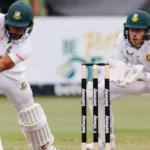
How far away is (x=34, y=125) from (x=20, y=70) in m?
0.53

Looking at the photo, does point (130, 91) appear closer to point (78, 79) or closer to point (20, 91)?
point (20, 91)

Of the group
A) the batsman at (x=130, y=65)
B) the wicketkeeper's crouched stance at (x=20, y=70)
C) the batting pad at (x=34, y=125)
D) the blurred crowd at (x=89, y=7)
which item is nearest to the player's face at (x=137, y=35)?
the batsman at (x=130, y=65)

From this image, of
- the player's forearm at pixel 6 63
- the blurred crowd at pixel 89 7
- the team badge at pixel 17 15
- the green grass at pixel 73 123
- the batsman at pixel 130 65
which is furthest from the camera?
the blurred crowd at pixel 89 7

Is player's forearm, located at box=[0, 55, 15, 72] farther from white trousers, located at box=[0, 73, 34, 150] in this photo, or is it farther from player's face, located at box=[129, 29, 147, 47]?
player's face, located at box=[129, 29, 147, 47]

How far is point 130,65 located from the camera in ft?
20.7

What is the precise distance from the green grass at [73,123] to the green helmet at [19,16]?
155cm

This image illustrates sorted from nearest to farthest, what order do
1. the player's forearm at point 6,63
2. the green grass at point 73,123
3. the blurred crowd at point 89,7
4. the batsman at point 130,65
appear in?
the player's forearm at point 6,63
the batsman at point 130,65
the green grass at point 73,123
the blurred crowd at point 89,7

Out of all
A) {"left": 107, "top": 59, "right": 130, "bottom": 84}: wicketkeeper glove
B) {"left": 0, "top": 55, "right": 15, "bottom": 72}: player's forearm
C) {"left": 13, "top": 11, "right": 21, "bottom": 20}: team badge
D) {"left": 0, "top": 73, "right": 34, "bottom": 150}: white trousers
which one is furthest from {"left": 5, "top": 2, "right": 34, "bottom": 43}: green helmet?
{"left": 107, "top": 59, "right": 130, "bottom": 84}: wicketkeeper glove

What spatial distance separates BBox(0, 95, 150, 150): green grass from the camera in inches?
274

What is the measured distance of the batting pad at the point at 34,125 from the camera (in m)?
5.85

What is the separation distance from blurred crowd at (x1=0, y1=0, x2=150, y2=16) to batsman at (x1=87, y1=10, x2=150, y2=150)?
26.1 ft

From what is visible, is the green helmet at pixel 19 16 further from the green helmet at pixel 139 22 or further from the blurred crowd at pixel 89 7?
the blurred crowd at pixel 89 7

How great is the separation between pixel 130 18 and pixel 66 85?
6438 millimetres

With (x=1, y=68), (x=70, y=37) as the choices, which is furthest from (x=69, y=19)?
(x=1, y=68)
